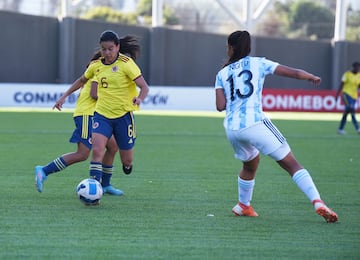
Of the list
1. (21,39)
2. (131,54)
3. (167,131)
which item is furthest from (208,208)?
(21,39)

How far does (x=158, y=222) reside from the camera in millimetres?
8211

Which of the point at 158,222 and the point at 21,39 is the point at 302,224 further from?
the point at 21,39

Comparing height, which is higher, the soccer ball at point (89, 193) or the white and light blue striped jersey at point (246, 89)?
the white and light blue striped jersey at point (246, 89)

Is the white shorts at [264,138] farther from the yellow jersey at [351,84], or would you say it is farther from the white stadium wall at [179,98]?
the white stadium wall at [179,98]

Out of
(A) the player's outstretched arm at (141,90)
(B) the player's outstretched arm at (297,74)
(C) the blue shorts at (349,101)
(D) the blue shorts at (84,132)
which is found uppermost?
(B) the player's outstretched arm at (297,74)

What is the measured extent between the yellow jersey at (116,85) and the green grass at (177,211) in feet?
3.49

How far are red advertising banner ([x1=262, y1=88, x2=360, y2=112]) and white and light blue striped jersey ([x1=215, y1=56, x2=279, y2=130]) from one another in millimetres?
27308

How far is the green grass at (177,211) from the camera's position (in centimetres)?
692

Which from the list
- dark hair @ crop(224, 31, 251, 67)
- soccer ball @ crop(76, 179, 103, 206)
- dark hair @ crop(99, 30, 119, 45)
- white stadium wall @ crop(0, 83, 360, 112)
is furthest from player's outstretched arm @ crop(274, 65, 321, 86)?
white stadium wall @ crop(0, 83, 360, 112)

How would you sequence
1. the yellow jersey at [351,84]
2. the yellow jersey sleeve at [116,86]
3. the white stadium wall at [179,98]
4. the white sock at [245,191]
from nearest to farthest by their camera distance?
the white sock at [245,191] < the yellow jersey sleeve at [116,86] < the yellow jersey at [351,84] < the white stadium wall at [179,98]

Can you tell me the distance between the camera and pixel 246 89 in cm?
820

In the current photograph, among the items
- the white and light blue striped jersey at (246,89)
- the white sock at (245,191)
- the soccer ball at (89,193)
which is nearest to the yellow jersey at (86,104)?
the soccer ball at (89,193)

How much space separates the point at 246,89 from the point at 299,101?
28329mm

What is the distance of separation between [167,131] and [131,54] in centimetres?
1173
